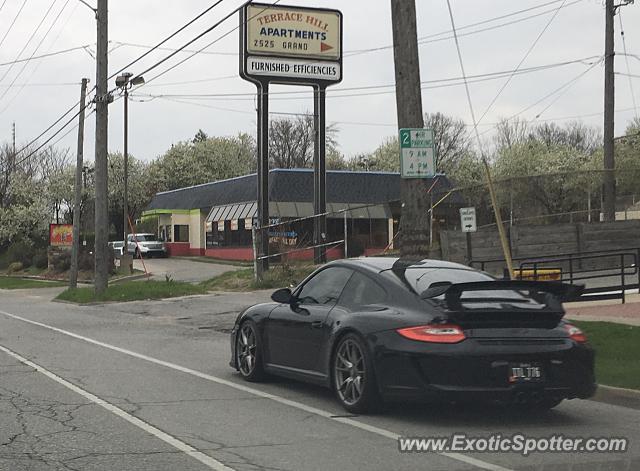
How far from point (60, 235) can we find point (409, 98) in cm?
4255

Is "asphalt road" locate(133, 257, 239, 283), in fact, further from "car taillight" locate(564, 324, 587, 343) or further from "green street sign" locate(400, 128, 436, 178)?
"car taillight" locate(564, 324, 587, 343)

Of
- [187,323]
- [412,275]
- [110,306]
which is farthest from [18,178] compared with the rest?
[412,275]

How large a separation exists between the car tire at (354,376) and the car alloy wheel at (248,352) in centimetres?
169

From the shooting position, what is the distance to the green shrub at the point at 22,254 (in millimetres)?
54588

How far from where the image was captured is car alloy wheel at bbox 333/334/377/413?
305 inches

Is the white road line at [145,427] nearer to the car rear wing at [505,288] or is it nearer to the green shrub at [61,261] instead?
the car rear wing at [505,288]

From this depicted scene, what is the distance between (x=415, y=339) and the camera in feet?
24.2

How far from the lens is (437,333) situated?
734cm

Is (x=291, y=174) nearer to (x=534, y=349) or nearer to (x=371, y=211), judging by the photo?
(x=371, y=211)

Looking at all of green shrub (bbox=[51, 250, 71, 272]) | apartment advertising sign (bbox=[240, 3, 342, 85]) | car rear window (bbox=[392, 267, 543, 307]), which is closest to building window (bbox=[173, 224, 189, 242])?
green shrub (bbox=[51, 250, 71, 272])

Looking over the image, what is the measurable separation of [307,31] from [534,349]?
27.9m

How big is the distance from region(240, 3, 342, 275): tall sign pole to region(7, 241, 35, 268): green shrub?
91.7 feet

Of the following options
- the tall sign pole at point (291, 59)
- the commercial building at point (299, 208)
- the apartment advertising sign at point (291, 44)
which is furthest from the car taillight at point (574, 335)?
the commercial building at point (299, 208)

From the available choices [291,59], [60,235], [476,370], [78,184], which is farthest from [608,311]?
[60,235]
